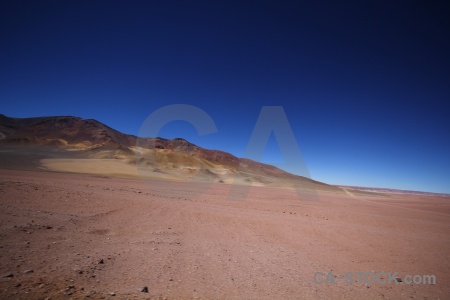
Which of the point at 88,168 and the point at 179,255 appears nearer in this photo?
the point at 179,255

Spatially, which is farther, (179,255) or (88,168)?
(88,168)

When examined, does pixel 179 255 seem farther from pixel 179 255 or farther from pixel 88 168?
pixel 88 168

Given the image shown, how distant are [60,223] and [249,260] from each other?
5.77m

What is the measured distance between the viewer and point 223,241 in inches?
297

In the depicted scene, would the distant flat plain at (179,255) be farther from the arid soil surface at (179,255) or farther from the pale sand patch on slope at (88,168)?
the pale sand patch on slope at (88,168)

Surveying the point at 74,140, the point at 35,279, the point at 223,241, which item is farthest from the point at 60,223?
the point at 74,140

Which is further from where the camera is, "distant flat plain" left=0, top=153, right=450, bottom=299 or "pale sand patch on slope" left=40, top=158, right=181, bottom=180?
"pale sand patch on slope" left=40, top=158, right=181, bottom=180

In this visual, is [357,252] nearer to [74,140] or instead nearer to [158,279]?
[158,279]

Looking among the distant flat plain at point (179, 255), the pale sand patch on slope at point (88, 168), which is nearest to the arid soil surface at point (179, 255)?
the distant flat plain at point (179, 255)

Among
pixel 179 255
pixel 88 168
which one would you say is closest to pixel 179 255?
pixel 179 255

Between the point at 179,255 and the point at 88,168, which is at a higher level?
the point at 88,168

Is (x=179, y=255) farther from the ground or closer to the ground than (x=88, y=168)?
closer to the ground

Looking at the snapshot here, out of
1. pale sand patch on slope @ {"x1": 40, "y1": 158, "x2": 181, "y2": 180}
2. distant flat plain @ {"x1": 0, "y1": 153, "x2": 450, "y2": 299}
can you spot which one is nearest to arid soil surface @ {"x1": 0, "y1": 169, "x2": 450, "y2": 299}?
distant flat plain @ {"x1": 0, "y1": 153, "x2": 450, "y2": 299}

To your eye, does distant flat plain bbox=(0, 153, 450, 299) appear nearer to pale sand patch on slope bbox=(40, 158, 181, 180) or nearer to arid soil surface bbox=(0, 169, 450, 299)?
arid soil surface bbox=(0, 169, 450, 299)
